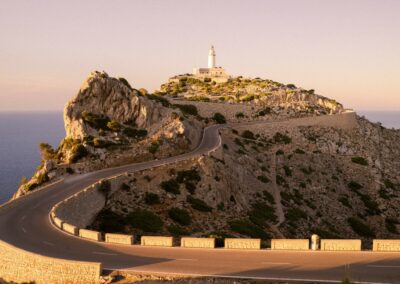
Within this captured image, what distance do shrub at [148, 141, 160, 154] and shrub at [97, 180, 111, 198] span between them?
11.9 meters

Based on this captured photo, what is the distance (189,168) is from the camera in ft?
130

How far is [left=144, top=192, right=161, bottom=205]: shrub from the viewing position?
34000 mm

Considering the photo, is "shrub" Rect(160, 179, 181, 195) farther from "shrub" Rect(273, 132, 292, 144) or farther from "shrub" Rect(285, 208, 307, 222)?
"shrub" Rect(273, 132, 292, 144)

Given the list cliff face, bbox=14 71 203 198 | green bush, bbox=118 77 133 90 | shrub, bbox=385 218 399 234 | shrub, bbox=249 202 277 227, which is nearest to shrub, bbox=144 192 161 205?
cliff face, bbox=14 71 203 198

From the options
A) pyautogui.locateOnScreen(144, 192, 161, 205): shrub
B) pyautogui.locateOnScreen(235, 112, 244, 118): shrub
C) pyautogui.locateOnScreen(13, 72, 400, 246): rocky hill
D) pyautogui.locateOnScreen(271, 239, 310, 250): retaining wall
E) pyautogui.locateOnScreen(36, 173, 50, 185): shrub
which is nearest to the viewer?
pyautogui.locateOnScreen(271, 239, 310, 250): retaining wall

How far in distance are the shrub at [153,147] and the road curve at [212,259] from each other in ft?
62.9

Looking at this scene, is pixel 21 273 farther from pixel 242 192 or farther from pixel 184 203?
pixel 242 192

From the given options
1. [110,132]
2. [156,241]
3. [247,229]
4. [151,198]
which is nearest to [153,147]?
[110,132]

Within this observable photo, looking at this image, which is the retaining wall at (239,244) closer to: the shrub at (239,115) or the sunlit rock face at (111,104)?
the sunlit rock face at (111,104)

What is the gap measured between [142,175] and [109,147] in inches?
375

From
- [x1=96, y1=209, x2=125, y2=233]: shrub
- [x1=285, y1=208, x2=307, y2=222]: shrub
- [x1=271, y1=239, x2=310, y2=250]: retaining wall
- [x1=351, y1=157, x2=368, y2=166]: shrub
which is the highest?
[x1=351, y1=157, x2=368, y2=166]: shrub

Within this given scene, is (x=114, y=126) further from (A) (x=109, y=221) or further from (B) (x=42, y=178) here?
(A) (x=109, y=221)

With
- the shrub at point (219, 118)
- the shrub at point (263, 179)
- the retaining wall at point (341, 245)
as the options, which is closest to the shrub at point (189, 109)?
the shrub at point (219, 118)

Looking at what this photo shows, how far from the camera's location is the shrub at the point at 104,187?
32.7 metres
